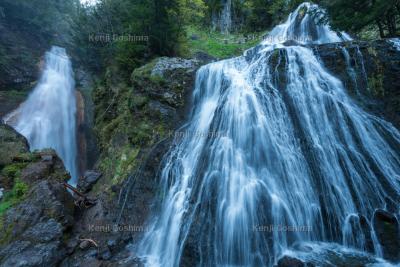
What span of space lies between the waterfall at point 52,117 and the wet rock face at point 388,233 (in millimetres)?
12681

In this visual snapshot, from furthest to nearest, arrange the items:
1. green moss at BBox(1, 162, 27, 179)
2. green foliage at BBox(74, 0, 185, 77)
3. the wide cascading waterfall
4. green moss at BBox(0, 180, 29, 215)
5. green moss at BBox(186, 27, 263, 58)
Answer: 1. green moss at BBox(186, 27, 263, 58)
2. green foliage at BBox(74, 0, 185, 77)
3. green moss at BBox(1, 162, 27, 179)
4. green moss at BBox(0, 180, 29, 215)
5. the wide cascading waterfall

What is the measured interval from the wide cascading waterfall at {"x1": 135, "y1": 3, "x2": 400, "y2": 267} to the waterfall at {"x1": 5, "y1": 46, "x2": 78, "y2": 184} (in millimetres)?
8300

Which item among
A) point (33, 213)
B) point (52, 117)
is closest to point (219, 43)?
point (52, 117)

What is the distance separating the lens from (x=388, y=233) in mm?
4984

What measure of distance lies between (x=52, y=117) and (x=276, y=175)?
14809mm

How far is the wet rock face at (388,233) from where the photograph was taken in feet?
15.7

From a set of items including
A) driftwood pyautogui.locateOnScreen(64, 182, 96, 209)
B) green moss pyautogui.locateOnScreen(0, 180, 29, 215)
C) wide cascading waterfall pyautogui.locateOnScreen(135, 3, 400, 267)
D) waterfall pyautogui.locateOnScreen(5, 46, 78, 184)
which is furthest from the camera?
waterfall pyautogui.locateOnScreen(5, 46, 78, 184)

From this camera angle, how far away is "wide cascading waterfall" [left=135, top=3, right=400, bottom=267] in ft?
17.5

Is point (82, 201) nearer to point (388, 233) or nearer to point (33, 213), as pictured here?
point (33, 213)

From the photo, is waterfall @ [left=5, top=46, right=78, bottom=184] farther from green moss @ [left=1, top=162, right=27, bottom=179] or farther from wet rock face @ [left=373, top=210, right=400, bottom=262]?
wet rock face @ [left=373, top=210, right=400, bottom=262]

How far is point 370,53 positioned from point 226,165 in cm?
614

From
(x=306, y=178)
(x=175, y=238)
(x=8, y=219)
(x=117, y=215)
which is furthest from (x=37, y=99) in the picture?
(x=306, y=178)
